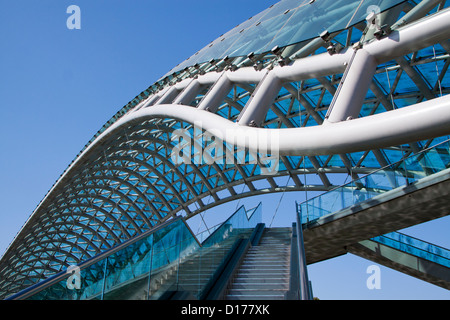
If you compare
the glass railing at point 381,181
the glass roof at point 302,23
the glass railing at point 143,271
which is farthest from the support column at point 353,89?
the glass railing at point 381,181

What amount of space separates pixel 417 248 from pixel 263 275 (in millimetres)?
9749

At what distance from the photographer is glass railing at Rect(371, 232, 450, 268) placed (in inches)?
651

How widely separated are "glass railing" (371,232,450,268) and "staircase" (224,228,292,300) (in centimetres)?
592

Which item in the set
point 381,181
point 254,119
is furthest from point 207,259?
point 381,181

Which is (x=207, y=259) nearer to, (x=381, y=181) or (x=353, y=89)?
(x=353, y=89)

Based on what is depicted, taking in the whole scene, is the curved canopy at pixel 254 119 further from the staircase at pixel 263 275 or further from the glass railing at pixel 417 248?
the glass railing at pixel 417 248

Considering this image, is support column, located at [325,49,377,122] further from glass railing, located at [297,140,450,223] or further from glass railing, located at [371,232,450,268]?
glass railing, located at [371,232,450,268]

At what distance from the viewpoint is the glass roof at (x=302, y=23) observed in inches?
397

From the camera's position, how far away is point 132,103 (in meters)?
27.7

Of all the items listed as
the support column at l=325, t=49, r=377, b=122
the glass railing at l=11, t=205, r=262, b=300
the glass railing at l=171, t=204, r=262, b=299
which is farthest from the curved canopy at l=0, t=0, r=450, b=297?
the glass railing at l=171, t=204, r=262, b=299

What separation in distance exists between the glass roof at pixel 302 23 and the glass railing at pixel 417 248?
9906 millimetres

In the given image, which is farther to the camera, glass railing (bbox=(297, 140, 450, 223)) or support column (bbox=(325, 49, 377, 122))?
glass railing (bbox=(297, 140, 450, 223))

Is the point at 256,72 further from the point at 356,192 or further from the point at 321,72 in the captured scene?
the point at 356,192

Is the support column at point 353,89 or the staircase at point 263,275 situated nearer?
the support column at point 353,89
